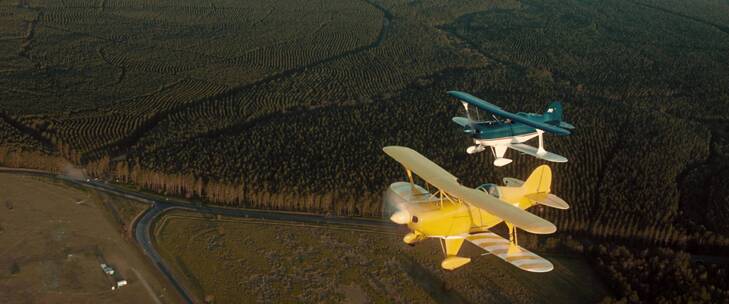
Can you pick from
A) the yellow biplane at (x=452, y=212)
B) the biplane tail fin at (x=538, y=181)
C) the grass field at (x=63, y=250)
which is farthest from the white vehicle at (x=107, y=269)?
the biplane tail fin at (x=538, y=181)

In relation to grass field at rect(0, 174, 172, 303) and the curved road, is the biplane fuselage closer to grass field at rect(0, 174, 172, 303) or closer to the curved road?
the curved road

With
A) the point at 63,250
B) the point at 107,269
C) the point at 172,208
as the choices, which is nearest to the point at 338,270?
the point at 107,269

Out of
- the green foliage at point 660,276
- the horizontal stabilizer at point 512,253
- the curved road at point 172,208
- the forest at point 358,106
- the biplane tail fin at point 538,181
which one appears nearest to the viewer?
the horizontal stabilizer at point 512,253

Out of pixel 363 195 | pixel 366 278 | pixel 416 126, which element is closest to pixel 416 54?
pixel 416 126

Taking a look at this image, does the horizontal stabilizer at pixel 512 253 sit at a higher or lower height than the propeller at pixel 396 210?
lower

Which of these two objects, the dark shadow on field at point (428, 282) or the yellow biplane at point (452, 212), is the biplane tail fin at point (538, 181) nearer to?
the yellow biplane at point (452, 212)

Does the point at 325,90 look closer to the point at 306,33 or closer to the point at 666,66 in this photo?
the point at 306,33
